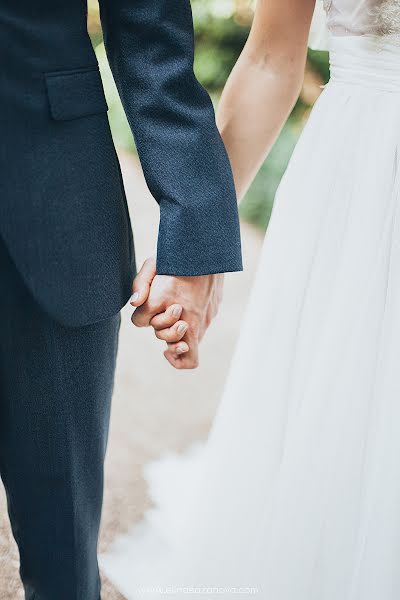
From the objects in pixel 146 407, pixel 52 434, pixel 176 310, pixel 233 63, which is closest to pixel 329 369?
pixel 176 310

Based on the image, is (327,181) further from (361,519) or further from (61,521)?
(61,521)

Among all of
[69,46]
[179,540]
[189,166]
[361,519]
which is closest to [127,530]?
[179,540]

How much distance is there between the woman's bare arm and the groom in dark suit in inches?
10.7

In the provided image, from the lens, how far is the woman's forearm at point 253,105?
1577mm

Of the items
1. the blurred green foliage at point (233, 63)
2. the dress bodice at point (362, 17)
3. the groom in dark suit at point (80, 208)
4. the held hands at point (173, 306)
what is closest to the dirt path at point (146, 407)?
the blurred green foliage at point (233, 63)

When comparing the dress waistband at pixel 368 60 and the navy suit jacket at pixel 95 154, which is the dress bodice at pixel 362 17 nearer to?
the dress waistband at pixel 368 60

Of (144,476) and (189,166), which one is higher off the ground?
(189,166)

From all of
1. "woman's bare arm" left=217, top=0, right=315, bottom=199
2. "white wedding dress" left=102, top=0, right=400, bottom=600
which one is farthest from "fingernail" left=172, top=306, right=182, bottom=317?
"woman's bare arm" left=217, top=0, right=315, bottom=199

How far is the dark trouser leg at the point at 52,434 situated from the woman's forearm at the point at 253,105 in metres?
0.43

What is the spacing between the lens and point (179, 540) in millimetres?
1922

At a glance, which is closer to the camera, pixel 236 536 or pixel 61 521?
pixel 61 521

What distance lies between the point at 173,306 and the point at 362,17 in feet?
1.93

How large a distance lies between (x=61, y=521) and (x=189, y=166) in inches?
28.4

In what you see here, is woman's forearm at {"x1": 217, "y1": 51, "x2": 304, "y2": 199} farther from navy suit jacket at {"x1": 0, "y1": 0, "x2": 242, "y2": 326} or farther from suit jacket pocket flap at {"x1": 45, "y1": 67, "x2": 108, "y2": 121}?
suit jacket pocket flap at {"x1": 45, "y1": 67, "x2": 108, "y2": 121}
